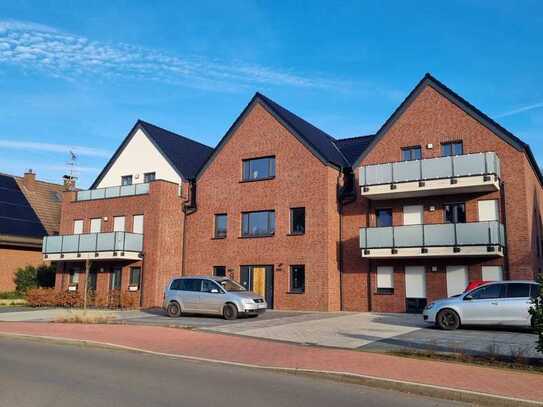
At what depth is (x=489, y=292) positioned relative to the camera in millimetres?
15312

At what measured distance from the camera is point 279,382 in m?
8.40

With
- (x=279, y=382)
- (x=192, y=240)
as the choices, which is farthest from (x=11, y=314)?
(x=279, y=382)

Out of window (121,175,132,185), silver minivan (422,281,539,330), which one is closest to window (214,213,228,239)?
window (121,175,132,185)

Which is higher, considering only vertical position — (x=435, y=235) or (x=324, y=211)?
(x=324, y=211)

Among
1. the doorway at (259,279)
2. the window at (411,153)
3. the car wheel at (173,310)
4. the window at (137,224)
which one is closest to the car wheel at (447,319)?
the window at (411,153)

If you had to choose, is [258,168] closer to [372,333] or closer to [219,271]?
[219,271]

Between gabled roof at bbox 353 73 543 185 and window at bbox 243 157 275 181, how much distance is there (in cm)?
426

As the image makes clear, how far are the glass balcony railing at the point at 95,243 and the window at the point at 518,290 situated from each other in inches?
719

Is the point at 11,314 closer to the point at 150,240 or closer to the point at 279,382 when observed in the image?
the point at 150,240

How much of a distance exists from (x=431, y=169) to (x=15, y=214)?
27.2 m

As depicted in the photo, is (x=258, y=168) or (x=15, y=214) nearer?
(x=258, y=168)

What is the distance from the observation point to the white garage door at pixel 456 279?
2166 cm

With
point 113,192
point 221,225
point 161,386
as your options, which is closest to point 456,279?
point 221,225

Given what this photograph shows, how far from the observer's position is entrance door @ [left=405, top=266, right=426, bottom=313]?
22.5 meters
